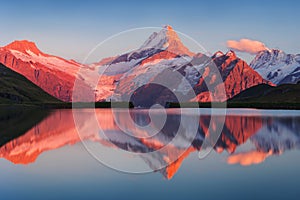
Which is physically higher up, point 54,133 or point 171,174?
point 171,174

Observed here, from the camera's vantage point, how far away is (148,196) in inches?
1043

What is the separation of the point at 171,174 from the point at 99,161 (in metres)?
10.8

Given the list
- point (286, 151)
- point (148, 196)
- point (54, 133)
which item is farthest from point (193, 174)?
point (54, 133)

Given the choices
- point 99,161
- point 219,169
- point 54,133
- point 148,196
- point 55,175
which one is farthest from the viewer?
point 54,133

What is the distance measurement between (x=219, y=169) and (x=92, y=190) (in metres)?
13.8

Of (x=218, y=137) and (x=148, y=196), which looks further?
(x=218, y=137)

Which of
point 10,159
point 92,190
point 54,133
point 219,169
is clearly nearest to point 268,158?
point 219,169

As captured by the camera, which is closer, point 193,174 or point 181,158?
point 193,174

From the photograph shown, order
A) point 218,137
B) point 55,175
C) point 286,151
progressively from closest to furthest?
point 55,175, point 286,151, point 218,137

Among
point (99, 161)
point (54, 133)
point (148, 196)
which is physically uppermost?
point (148, 196)

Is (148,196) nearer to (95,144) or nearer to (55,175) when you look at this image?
(55,175)

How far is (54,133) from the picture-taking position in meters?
70.2

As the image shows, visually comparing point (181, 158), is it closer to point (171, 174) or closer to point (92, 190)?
point (171, 174)

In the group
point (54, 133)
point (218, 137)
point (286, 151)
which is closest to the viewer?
point (286, 151)
